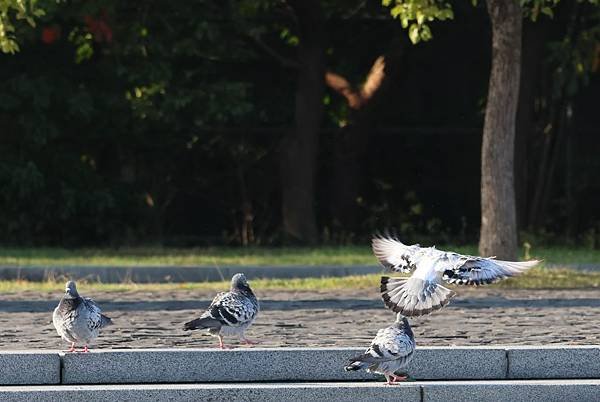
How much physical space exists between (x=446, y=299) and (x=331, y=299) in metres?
6.39

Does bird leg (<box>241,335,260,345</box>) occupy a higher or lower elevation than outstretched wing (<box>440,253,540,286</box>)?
lower

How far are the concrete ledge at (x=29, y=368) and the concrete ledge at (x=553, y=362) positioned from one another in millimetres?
2998

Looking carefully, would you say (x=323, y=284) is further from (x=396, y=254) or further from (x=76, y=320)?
(x=76, y=320)

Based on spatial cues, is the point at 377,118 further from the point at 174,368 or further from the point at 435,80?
the point at 174,368

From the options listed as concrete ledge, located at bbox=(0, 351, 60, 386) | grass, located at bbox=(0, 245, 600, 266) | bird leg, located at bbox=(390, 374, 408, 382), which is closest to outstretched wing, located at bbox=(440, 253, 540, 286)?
bird leg, located at bbox=(390, 374, 408, 382)

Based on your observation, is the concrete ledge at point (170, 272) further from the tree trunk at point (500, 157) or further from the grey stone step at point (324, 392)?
the grey stone step at point (324, 392)

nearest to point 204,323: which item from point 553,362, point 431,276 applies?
point 431,276

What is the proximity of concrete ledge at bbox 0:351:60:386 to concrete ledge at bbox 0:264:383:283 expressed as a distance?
31.8 feet

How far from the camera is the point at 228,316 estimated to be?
10.7 metres

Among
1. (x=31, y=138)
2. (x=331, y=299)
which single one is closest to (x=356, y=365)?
(x=331, y=299)

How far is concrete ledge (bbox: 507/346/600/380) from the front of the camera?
419 inches

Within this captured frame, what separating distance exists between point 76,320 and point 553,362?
10.4 feet

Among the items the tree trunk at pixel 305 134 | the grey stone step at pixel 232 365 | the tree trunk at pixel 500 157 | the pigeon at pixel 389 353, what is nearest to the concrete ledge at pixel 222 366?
the grey stone step at pixel 232 365

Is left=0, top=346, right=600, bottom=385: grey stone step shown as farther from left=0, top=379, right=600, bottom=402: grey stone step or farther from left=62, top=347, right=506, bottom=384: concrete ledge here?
left=0, top=379, right=600, bottom=402: grey stone step
